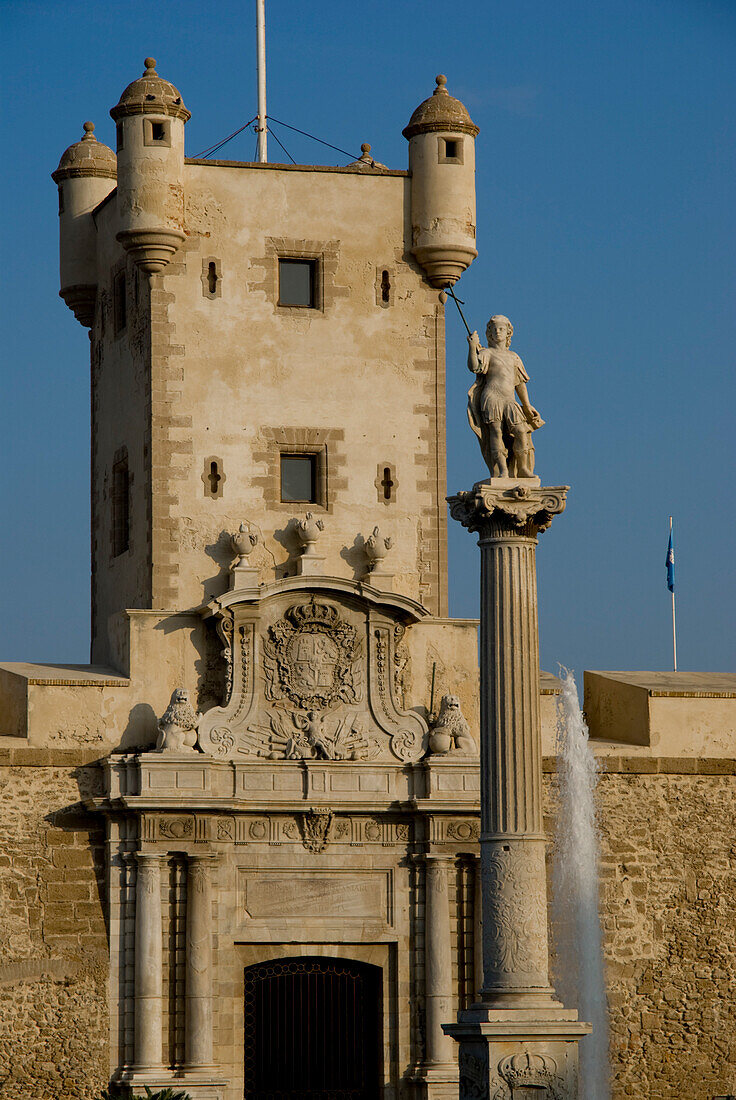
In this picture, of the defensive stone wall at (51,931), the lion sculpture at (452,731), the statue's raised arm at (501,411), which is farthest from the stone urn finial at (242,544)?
the statue's raised arm at (501,411)

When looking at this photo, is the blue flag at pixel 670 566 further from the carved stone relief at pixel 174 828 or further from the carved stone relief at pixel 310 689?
the carved stone relief at pixel 174 828

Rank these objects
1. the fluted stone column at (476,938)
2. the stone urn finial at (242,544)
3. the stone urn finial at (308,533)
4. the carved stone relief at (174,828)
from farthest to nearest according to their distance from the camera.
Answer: the stone urn finial at (308,533), the stone urn finial at (242,544), the fluted stone column at (476,938), the carved stone relief at (174,828)

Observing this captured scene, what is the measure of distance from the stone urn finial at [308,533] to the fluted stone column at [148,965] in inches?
199

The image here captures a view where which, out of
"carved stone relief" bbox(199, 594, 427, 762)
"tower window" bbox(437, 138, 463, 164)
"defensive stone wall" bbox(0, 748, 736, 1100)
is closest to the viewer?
"defensive stone wall" bbox(0, 748, 736, 1100)

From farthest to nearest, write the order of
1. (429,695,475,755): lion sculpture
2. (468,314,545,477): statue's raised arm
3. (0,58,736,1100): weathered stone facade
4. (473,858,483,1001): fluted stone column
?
(429,695,475,755): lion sculpture, (473,858,483,1001): fluted stone column, (0,58,736,1100): weathered stone facade, (468,314,545,477): statue's raised arm

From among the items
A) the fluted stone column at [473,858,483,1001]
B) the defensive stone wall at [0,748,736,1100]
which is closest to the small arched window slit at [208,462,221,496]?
the defensive stone wall at [0,748,736,1100]

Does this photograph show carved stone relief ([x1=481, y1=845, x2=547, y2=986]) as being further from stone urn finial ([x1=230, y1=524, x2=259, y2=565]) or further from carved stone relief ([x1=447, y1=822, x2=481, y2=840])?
stone urn finial ([x1=230, y1=524, x2=259, y2=565])

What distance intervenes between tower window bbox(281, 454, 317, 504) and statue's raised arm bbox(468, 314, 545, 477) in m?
8.70

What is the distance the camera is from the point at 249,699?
29.7 m

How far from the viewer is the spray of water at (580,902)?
29688mm

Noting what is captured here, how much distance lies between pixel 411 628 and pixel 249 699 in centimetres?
273

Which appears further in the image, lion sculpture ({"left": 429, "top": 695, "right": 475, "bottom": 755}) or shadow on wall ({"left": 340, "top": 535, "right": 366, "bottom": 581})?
shadow on wall ({"left": 340, "top": 535, "right": 366, "bottom": 581})

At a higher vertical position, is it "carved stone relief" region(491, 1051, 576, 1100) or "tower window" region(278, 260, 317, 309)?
"tower window" region(278, 260, 317, 309)

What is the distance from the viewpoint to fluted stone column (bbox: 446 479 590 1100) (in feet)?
67.3
